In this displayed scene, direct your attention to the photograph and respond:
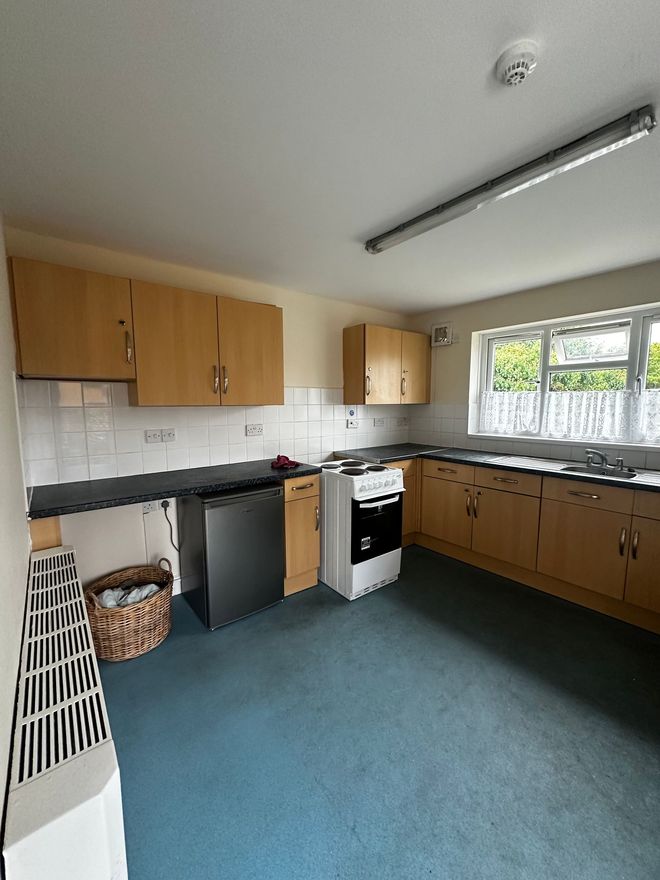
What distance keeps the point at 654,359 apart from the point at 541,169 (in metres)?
2.09

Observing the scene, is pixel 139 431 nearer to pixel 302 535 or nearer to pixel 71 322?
pixel 71 322

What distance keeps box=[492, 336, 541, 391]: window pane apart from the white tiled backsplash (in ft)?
5.34

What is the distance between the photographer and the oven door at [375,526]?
2.62 m

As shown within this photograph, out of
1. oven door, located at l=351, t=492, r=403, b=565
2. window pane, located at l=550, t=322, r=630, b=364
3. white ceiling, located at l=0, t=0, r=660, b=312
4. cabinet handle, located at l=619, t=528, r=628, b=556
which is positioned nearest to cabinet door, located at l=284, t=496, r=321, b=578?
oven door, located at l=351, t=492, r=403, b=565

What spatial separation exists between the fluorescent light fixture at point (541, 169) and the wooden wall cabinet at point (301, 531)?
1747 millimetres

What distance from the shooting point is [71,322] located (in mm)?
1966

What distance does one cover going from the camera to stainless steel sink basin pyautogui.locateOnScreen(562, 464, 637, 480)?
249 cm

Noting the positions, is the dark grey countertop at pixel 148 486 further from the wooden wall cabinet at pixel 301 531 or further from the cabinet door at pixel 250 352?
the cabinet door at pixel 250 352

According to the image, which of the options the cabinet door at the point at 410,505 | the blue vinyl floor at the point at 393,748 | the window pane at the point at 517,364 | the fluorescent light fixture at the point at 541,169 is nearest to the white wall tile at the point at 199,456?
the blue vinyl floor at the point at 393,748

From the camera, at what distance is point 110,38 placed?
94cm

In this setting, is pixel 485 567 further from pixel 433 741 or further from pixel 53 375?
pixel 53 375

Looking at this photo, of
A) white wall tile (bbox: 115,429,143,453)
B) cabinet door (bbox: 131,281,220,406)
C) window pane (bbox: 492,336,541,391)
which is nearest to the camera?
cabinet door (bbox: 131,281,220,406)

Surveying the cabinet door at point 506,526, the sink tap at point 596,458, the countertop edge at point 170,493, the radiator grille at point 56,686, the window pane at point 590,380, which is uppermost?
the window pane at point 590,380

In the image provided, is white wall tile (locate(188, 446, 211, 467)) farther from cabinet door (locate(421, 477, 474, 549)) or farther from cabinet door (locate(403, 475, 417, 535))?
cabinet door (locate(421, 477, 474, 549))
